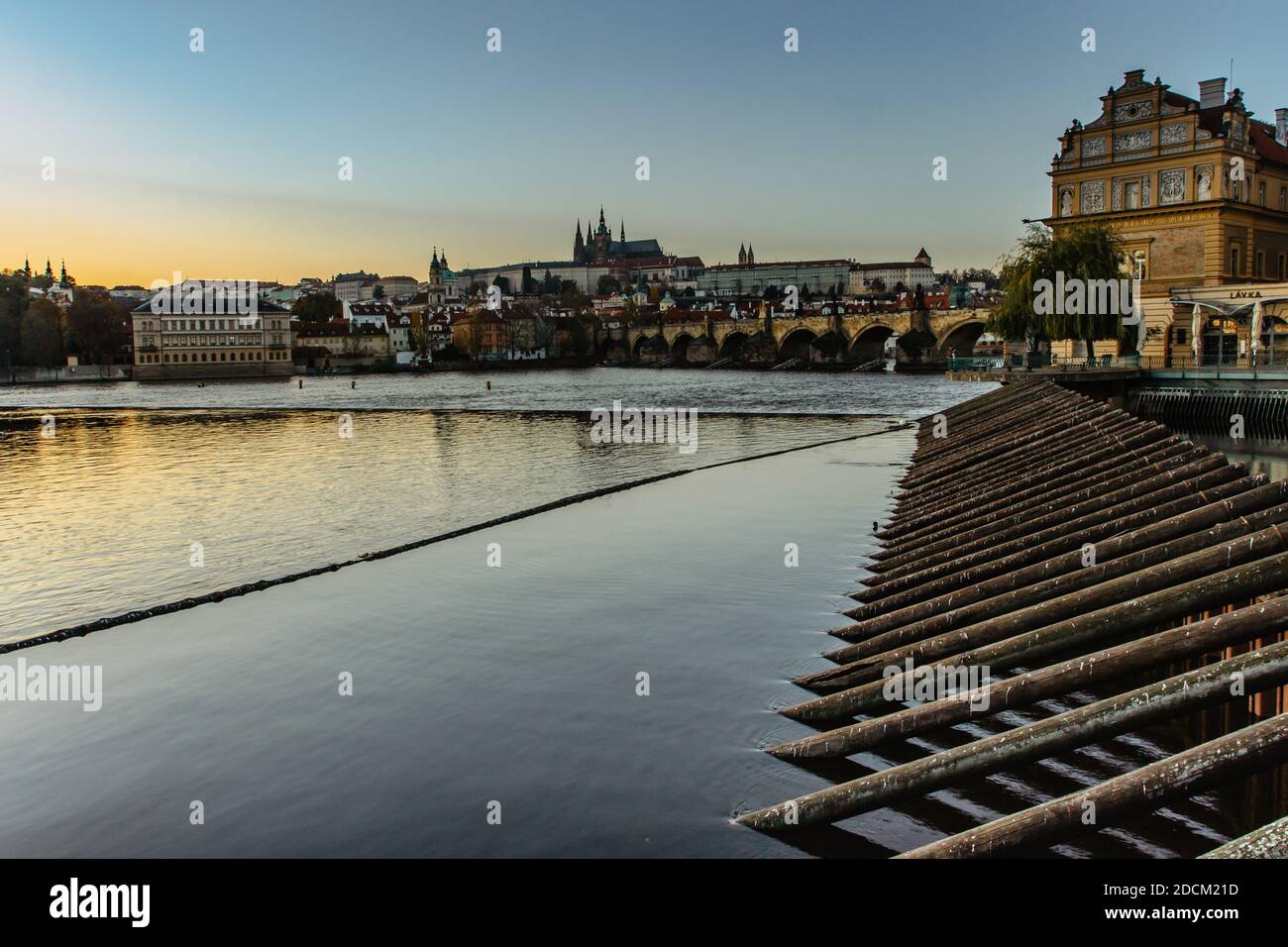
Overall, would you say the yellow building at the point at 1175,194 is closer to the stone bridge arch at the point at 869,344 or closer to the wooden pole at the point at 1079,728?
the wooden pole at the point at 1079,728

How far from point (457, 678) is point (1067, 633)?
5401mm

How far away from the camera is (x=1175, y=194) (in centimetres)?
5469

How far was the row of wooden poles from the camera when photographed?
19.2 ft

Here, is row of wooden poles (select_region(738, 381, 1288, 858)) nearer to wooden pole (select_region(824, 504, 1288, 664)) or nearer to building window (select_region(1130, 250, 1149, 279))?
wooden pole (select_region(824, 504, 1288, 664))

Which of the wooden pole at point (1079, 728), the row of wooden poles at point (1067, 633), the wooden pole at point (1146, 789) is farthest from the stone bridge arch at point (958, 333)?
the wooden pole at point (1146, 789)

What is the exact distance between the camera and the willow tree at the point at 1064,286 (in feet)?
152

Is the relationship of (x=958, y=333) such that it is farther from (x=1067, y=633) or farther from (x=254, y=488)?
(x=1067, y=633)

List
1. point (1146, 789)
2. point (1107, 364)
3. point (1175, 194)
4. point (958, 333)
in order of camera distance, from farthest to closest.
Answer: point (958, 333)
point (1175, 194)
point (1107, 364)
point (1146, 789)

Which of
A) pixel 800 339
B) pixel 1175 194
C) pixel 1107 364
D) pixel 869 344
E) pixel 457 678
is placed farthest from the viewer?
pixel 800 339

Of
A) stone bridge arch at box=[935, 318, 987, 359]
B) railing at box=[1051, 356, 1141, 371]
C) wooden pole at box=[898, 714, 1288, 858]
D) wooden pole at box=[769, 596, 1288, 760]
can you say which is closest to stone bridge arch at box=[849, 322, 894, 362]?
stone bridge arch at box=[935, 318, 987, 359]

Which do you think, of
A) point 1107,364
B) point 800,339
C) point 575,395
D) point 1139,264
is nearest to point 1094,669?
point 1107,364

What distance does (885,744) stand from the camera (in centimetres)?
796
